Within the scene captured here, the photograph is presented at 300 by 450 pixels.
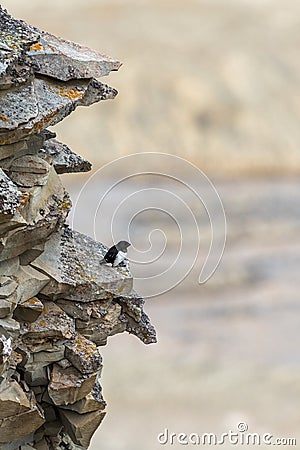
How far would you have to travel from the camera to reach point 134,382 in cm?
4950

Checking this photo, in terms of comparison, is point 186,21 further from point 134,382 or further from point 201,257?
point 134,382

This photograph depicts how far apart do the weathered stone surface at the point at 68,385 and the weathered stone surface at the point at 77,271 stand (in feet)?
4.54

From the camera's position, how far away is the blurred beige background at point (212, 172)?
4781 centimetres

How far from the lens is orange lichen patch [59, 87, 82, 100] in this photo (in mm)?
16250

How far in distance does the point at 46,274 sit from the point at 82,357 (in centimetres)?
166

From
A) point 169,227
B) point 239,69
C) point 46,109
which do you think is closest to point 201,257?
point 169,227

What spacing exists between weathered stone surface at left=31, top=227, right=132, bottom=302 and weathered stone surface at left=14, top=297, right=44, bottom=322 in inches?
20.0

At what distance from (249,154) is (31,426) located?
74.7 meters

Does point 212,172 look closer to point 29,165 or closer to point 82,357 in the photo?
point 82,357

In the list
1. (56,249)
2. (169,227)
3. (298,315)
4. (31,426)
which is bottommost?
(31,426)

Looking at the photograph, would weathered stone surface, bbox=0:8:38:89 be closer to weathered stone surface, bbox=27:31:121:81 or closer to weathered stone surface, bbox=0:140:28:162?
weathered stone surface, bbox=27:31:121:81

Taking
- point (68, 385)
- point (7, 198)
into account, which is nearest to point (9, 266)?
point (7, 198)

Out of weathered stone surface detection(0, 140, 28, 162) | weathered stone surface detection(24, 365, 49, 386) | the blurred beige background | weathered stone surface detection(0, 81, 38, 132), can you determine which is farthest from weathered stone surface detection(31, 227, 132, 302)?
Answer: the blurred beige background

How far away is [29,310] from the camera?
1592 centimetres
